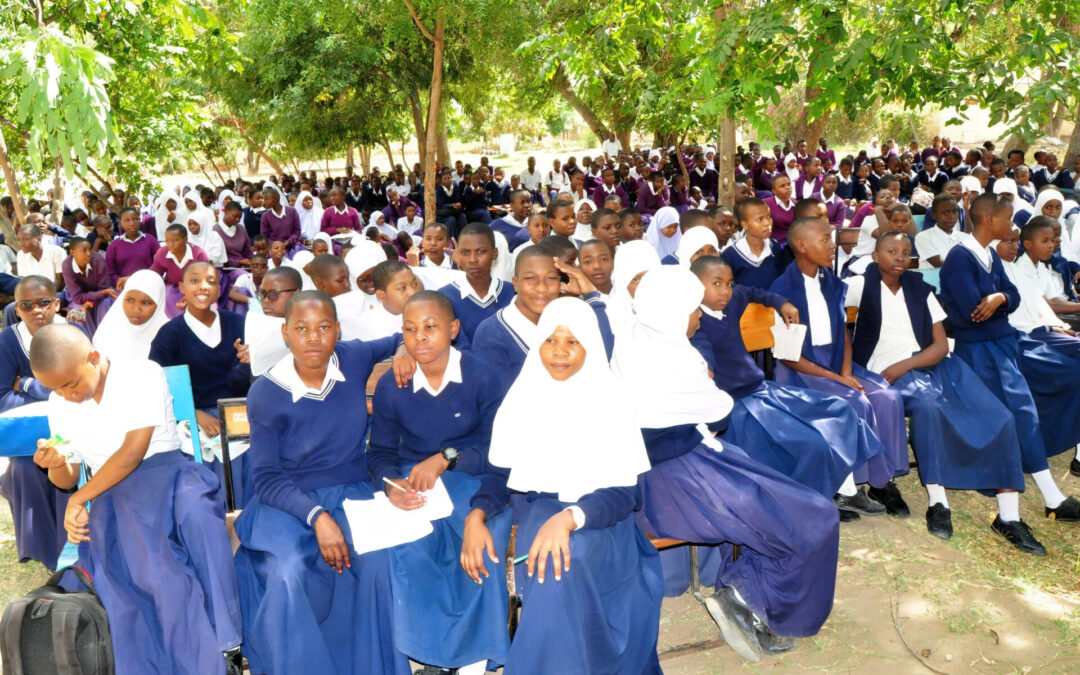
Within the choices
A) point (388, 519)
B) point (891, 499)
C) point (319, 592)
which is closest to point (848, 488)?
point (891, 499)

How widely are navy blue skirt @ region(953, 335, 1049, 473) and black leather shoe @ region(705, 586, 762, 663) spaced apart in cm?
192

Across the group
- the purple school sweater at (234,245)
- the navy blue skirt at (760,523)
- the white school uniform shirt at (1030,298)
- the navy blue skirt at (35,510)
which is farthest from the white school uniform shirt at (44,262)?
the white school uniform shirt at (1030,298)

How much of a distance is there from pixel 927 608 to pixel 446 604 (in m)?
2.09

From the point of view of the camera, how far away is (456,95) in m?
14.3

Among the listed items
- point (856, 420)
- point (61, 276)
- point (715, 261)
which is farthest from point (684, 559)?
point (61, 276)

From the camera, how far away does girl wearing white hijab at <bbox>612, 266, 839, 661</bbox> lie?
308cm

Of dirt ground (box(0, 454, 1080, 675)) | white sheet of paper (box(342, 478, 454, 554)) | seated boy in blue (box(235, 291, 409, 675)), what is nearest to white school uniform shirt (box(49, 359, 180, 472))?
→ seated boy in blue (box(235, 291, 409, 675))

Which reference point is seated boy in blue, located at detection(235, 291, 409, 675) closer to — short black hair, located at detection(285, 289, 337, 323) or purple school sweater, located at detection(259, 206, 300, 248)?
short black hair, located at detection(285, 289, 337, 323)

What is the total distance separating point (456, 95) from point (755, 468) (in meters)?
12.2

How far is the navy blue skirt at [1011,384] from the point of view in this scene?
169 inches

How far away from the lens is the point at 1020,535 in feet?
13.4

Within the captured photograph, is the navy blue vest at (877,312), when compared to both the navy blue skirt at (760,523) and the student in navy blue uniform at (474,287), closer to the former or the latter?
the navy blue skirt at (760,523)

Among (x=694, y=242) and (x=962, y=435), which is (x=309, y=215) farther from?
(x=962, y=435)

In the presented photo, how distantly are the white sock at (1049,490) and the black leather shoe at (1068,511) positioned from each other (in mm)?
19
